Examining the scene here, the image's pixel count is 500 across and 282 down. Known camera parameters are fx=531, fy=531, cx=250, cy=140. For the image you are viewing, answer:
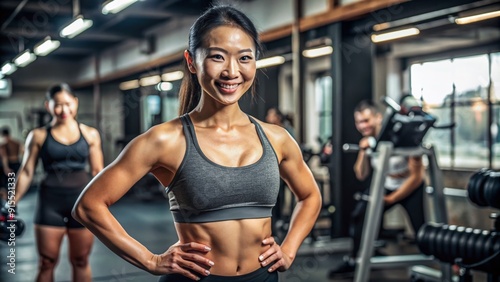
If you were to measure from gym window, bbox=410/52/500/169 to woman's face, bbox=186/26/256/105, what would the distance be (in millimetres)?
4241

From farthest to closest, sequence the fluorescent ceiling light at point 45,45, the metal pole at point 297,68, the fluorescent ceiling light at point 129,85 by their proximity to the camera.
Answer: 1. the fluorescent ceiling light at point 129,85
2. the fluorescent ceiling light at point 45,45
3. the metal pole at point 297,68

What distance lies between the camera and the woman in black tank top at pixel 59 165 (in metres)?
2.73

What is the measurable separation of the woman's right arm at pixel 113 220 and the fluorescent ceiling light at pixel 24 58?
4.86 metres

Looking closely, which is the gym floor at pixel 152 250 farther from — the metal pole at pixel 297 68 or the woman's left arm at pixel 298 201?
the woman's left arm at pixel 298 201

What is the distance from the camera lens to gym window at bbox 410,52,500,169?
5.53 metres

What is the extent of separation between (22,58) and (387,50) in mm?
4115

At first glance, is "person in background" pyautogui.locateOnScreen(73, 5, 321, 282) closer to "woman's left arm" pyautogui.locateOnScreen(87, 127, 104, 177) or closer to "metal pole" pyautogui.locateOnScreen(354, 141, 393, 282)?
"woman's left arm" pyautogui.locateOnScreen(87, 127, 104, 177)

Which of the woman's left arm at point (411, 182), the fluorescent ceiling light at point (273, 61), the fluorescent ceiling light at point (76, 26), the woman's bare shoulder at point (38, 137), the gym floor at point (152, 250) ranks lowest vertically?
the gym floor at point (152, 250)

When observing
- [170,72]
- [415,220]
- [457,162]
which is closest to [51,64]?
[170,72]

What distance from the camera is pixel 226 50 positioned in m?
1.23

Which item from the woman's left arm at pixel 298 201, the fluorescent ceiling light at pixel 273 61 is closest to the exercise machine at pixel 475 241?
the woman's left arm at pixel 298 201

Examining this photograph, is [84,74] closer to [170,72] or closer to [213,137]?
[170,72]

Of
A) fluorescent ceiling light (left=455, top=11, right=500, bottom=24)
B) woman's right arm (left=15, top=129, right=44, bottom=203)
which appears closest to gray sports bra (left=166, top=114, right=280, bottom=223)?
woman's right arm (left=15, top=129, right=44, bottom=203)

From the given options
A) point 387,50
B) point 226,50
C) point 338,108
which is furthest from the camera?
point 387,50
